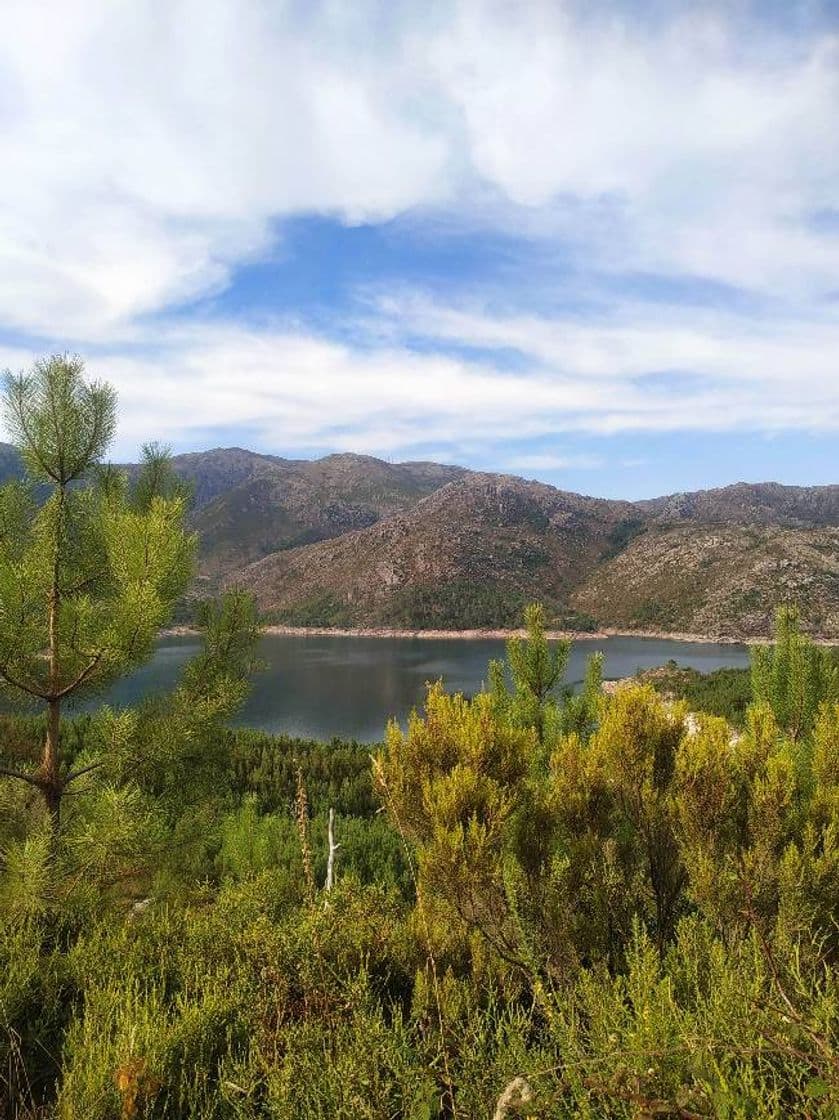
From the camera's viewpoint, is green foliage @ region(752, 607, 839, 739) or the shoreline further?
the shoreline

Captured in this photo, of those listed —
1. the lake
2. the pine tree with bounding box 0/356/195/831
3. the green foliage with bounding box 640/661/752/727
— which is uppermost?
the pine tree with bounding box 0/356/195/831

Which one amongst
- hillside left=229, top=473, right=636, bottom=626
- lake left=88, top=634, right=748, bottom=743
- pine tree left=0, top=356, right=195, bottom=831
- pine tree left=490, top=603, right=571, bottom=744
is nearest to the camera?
pine tree left=0, top=356, right=195, bottom=831

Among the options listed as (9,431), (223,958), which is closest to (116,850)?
(223,958)

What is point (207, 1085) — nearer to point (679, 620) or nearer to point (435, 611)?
point (679, 620)

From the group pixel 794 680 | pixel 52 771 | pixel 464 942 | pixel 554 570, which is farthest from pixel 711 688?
pixel 554 570

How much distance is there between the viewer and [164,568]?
5281 mm

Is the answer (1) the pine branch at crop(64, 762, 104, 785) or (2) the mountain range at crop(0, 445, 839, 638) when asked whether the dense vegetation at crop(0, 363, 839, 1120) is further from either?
(2) the mountain range at crop(0, 445, 839, 638)

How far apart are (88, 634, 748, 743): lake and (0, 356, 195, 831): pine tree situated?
21356 mm

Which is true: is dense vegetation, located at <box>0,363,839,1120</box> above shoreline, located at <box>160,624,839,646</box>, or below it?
above

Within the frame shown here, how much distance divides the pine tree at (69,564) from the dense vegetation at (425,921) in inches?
1.5

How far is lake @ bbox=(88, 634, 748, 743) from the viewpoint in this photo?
45344 millimetres

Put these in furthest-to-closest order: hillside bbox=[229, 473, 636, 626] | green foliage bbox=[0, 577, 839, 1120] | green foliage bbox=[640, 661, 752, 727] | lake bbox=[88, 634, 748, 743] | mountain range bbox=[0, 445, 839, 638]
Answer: hillside bbox=[229, 473, 636, 626]
mountain range bbox=[0, 445, 839, 638]
lake bbox=[88, 634, 748, 743]
green foliage bbox=[640, 661, 752, 727]
green foliage bbox=[0, 577, 839, 1120]

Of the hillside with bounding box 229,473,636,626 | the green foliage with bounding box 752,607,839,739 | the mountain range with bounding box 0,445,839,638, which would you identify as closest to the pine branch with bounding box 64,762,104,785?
the green foliage with bounding box 752,607,839,739

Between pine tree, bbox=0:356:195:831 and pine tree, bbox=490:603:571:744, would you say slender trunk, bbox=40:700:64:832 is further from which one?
pine tree, bbox=490:603:571:744
